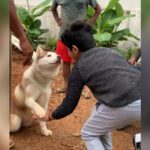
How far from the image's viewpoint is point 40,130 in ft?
12.7

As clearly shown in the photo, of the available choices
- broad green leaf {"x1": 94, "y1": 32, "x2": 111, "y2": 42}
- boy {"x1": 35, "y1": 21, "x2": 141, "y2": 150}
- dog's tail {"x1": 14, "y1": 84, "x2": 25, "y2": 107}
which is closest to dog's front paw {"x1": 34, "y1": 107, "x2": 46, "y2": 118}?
dog's tail {"x1": 14, "y1": 84, "x2": 25, "y2": 107}

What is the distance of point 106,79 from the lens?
2.50 metres

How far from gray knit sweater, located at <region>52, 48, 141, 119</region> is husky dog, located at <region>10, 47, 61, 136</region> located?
92 cm

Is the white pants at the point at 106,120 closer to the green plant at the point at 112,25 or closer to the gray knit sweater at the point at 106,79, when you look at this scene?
the gray knit sweater at the point at 106,79

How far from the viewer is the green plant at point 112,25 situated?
5838mm

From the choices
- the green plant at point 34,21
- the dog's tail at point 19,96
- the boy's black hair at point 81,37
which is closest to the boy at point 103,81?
the boy's black hair at point 81,37

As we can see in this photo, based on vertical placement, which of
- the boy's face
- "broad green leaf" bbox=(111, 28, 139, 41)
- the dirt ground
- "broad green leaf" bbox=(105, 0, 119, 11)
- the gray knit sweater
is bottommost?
the dirt ground

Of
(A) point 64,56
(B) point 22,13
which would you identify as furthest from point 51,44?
A: (A) point 64,56

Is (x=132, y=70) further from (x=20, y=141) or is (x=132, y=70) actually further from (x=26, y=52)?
(x=20, y=141)

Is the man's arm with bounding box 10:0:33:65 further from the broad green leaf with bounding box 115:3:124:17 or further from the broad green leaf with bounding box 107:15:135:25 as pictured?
the broad green leaf with bounding box 115:3:124:17

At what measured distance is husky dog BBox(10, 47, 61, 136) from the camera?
3484 mm

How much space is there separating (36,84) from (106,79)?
1.15 metres

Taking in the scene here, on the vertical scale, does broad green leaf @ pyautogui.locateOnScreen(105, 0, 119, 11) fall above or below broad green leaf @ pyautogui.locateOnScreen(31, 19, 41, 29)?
above

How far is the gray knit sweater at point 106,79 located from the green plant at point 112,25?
3.24 m
